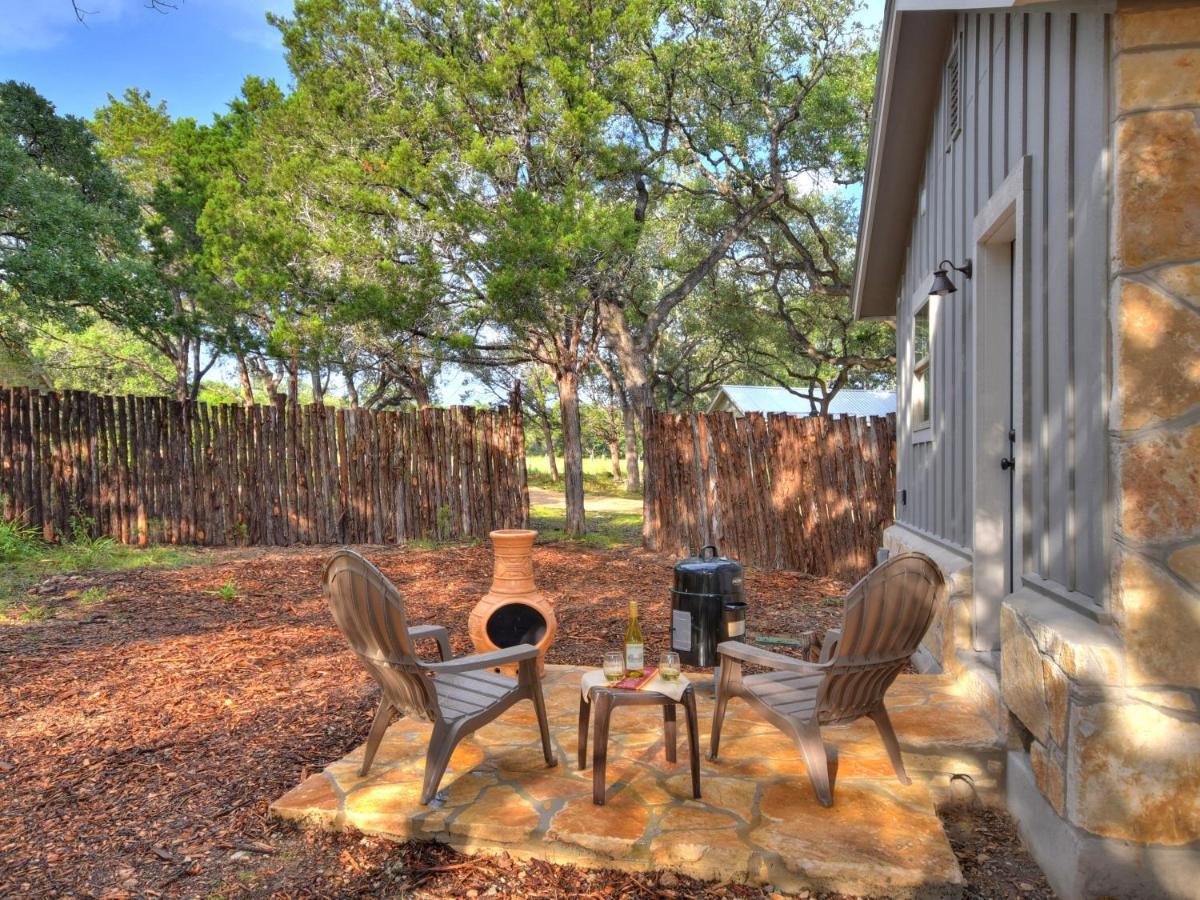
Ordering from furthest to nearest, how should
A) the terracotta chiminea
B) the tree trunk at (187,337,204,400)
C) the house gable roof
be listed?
the tree trunk at (187,337,204,400)
the house gable roof
the terracotta chiminea

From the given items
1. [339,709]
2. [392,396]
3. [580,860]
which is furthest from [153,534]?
[392,396]

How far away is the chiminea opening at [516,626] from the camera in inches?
174

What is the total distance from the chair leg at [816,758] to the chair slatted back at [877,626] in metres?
0.08

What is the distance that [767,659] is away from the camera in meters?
3.10

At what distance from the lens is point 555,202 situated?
10.9 meters

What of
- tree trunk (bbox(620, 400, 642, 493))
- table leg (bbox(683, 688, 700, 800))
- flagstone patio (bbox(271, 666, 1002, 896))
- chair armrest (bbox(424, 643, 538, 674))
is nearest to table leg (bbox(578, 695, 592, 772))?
flagstone patio (bbox(271, 666, 1002, 896))

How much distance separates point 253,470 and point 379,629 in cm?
799

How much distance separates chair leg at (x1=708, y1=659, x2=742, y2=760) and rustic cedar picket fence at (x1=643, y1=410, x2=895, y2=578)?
18.7 feet

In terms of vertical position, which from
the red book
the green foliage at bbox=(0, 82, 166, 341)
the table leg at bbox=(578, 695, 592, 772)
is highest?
the green foliage at bbox=(0, 82, 166, 341)

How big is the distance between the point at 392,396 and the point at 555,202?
15673mm

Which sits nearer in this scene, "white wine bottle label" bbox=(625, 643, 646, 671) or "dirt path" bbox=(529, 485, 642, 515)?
"white wine bottle label" bbox=(625, 643, 646, 671)

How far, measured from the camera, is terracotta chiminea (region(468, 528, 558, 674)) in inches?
171

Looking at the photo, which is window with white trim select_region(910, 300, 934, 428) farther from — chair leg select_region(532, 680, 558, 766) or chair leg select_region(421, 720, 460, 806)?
chair leg select_region(421, 720, 460, 806)

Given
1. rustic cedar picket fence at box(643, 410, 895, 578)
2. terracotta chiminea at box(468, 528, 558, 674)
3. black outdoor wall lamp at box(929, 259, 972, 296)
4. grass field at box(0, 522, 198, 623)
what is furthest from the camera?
rustic cedar picket fence at box(643, 410, 895, 578)
